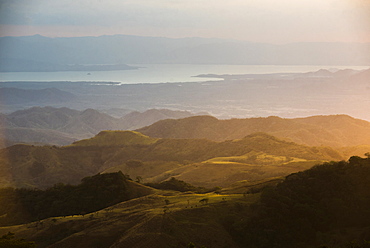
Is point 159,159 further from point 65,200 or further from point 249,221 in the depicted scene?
point 249,221

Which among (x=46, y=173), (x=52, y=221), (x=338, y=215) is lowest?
(x=46, y=173)

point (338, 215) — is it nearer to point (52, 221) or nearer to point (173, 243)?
point (173, 243)

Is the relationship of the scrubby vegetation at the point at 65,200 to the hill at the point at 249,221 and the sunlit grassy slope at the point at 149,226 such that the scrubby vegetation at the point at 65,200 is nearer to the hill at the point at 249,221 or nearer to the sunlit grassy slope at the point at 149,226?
the sunlit grassy slope at the point at 149,226

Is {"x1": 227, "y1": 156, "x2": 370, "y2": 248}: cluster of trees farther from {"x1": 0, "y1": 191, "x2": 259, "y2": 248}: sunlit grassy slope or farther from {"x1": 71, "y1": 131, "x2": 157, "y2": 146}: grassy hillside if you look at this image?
{"x1": 71, "y1": 131, "x2": 157, "y2": 146}: grassy hillside

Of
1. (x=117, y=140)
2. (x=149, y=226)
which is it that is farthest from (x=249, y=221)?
(x=117, y=140)

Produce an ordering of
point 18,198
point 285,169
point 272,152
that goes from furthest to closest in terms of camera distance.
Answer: point 272,152, point 285,169, point 18,198

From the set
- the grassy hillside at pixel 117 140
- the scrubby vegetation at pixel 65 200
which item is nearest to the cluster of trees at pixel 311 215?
the scrubby vegetation at pixel 65 200

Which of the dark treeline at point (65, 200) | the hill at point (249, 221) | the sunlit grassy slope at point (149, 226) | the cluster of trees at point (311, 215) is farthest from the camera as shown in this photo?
the dark treeline at point (65, 200)

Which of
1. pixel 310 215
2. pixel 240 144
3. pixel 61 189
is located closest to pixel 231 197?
pixel 310 215
